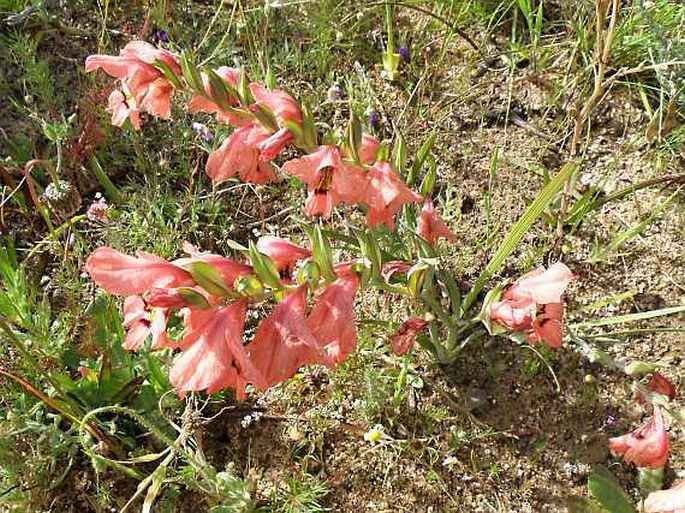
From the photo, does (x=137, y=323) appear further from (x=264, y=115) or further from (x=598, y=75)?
(x=598, y=75)

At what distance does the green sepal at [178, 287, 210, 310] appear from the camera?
133 cm

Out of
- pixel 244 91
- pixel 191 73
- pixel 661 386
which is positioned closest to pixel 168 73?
pixel 191 73

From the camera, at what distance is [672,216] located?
2.40m

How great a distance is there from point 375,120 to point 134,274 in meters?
1.42

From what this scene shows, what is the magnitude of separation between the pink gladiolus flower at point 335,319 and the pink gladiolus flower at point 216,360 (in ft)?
0.54

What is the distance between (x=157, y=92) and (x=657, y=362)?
5.27 ft

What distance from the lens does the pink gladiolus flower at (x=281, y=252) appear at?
5.09 ft

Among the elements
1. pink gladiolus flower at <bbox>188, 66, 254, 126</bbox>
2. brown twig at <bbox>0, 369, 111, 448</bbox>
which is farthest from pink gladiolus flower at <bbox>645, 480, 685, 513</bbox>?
brown twig at <bbox>0, 369, 111, 448</bbox>

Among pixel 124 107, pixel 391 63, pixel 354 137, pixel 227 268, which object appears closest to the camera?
pixel 227 268

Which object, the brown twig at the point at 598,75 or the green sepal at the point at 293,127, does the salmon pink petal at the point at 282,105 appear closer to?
the green sepal at the point at 293,127

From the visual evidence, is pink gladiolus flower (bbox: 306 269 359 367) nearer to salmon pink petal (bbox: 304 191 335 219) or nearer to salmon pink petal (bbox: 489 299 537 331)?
salmon pink petal (bbox: 304 191 335 219)

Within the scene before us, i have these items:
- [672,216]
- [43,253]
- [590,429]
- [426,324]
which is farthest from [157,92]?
[672,216]

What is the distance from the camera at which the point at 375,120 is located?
260 cm

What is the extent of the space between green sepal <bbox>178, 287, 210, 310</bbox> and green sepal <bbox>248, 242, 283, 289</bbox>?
118 millimetres
